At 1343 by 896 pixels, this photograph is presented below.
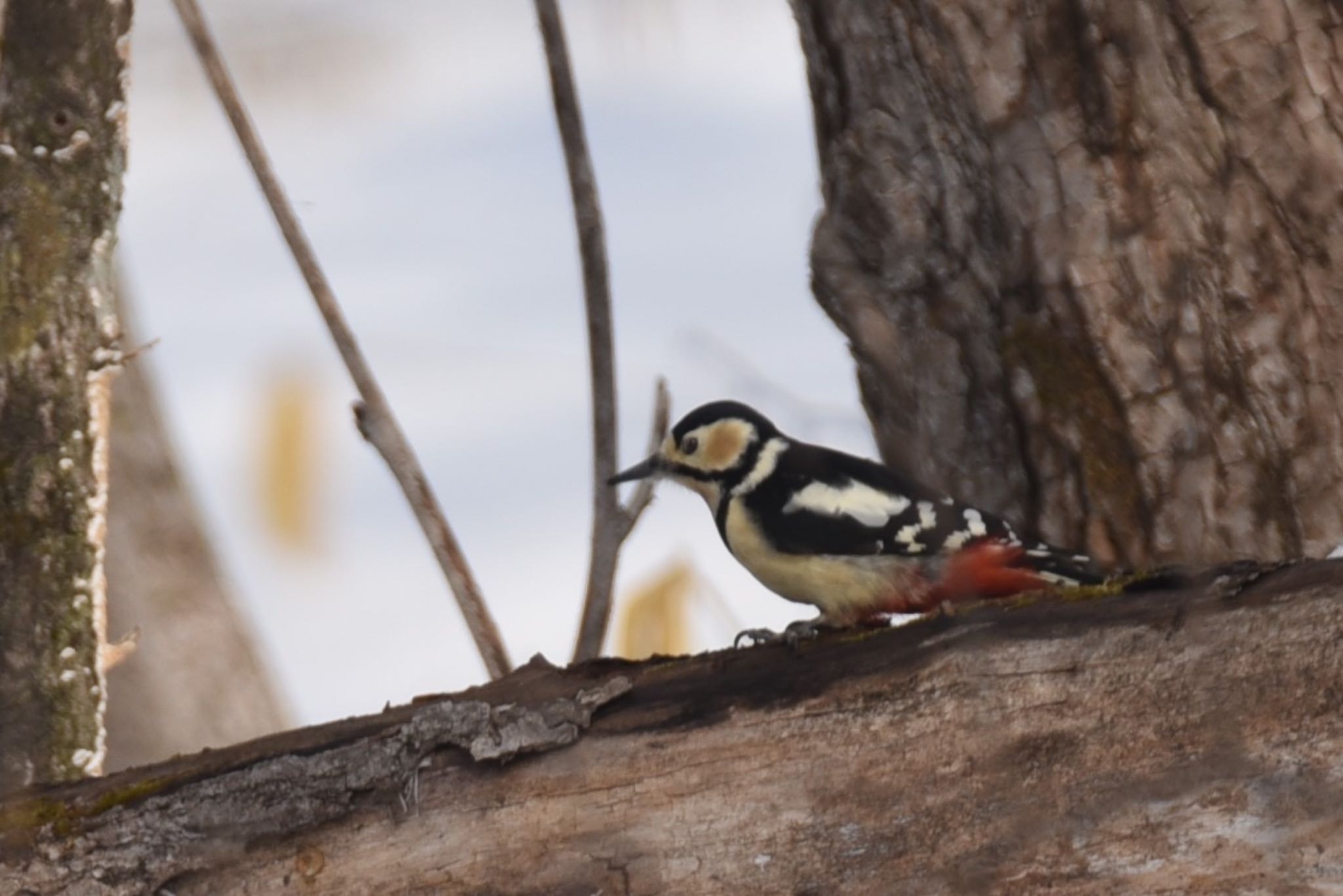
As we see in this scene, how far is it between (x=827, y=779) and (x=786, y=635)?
9.4 inches

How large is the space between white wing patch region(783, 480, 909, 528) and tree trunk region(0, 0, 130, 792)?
1121mm

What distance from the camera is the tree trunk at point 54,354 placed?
2506mm

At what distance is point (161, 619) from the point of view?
514 cm

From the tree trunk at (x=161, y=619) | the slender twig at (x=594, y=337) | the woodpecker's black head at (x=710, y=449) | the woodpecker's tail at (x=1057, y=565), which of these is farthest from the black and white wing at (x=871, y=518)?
the tree trunk at (x=161, y=619)

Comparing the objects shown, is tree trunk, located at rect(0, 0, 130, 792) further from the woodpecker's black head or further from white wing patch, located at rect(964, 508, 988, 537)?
white wing patch, located at rect(964, 508, 988, 537)

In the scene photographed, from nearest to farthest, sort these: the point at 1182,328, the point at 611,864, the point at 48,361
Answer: the point at 611,864, the point at 48,361, the point at 1182,328

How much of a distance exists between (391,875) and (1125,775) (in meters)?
0.93

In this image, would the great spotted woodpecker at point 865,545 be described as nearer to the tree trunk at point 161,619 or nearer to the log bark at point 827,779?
the log bark at point 827,779

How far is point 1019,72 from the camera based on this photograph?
271cm

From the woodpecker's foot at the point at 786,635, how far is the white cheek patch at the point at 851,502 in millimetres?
204

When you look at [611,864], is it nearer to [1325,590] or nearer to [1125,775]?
[1125,775]

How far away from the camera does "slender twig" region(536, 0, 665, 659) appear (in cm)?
248

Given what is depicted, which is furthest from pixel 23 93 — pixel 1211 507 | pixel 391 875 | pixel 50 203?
pixel 1211 507

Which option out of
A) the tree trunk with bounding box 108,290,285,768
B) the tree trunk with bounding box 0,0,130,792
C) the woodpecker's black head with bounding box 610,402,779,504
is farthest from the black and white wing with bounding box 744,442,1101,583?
the tree trunk with bounding box 108,290,285,768
